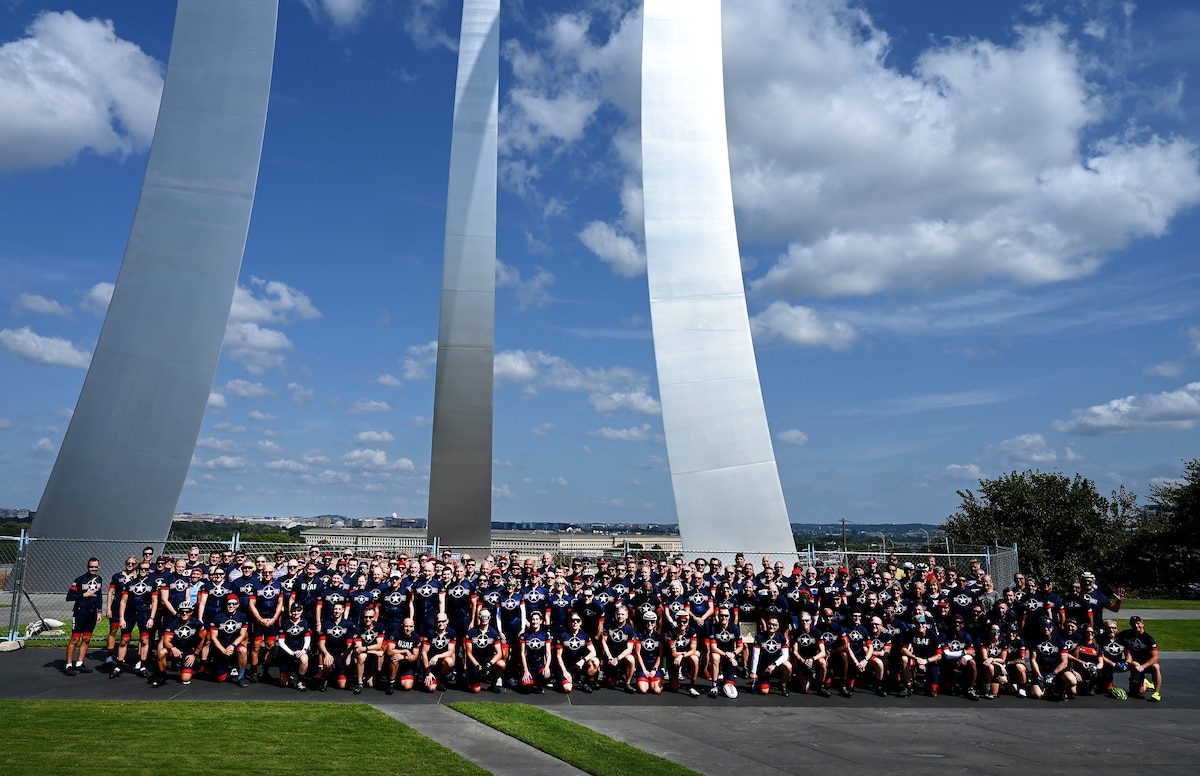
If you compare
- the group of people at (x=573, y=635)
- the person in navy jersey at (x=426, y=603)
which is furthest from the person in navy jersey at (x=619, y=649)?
the person in navy jersey at (x=426, y=603)

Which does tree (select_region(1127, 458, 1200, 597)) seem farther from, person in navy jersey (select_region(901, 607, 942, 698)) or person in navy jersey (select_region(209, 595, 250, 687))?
person in navy jersey (select_region(209, 595, 250, 687))

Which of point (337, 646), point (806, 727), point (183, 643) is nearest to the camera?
point (806, 727)

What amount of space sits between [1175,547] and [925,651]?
27.0m

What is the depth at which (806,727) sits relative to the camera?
26.6ft

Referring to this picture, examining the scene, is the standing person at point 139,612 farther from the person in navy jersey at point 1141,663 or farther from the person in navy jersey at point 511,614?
the person in navy jersey at point 1141,663

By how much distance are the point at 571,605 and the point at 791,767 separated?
4.11 m

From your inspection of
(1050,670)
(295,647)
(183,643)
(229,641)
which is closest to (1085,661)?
(1050,670)

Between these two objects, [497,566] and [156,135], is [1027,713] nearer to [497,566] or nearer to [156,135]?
[497,566]

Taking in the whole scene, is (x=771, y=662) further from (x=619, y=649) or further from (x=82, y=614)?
(x=82, y=614)

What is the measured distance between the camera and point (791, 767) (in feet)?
21.6

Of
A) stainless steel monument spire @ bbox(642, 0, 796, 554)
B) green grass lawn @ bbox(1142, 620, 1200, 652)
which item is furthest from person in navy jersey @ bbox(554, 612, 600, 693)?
green grass lawn @ bbox(1142, 620, 1200, 652)

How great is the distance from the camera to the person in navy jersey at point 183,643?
945 cm

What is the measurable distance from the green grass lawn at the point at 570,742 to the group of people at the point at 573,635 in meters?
1.21

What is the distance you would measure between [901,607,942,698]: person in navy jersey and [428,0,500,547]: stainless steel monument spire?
34.8 feet
